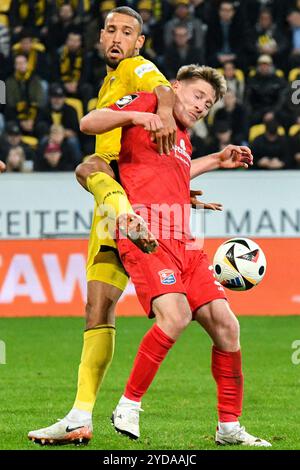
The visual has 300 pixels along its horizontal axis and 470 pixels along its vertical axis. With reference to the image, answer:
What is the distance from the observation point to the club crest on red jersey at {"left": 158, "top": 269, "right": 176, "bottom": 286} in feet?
20.0

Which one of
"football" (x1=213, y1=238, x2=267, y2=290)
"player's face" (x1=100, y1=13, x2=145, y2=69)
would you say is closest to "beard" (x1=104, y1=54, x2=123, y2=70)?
"player's face" (x1=100, y1=13, x2=145, y2=69)

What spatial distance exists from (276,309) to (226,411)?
765cm

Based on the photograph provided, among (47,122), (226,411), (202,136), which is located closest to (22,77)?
(47,122)

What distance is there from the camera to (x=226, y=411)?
6375 mm

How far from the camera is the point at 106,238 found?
21.4 feet

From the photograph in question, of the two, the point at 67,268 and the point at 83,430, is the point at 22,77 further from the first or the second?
the point at 83,430

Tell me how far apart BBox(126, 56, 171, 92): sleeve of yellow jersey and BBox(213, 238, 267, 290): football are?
45.5 inches

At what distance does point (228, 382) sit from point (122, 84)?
181 centimetres

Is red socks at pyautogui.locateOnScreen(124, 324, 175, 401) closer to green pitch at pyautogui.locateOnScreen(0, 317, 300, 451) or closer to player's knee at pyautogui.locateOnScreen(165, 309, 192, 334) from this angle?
player's knee at pyautogui.locateOnScreen(165, 309, 192, 334)

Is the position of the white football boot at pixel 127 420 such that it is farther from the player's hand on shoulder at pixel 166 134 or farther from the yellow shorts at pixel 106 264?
the player's hand on shoulder at pixel 166 134

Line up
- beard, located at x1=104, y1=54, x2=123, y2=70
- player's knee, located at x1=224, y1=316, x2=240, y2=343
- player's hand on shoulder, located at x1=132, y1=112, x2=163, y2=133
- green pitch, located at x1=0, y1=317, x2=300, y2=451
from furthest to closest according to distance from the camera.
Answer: green pitch, located at x1=0, y1=317, x2=300, y2=451 → beard, located at x1=104, y1=54, x2=123, y2=70 → player's knee, located at x1=224, y1=316, x2=240, y2=343 → player's hand on shoulder, located at x1=132, y1=112, x2=163, y2=133

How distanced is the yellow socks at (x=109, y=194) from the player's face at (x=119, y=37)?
735 millimetres

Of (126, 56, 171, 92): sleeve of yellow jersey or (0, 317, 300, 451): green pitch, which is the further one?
(0, 317, 300, 451): green pitch
